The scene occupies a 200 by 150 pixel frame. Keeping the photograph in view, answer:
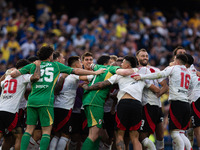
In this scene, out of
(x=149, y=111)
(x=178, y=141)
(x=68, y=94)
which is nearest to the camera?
(x=178, y=141)

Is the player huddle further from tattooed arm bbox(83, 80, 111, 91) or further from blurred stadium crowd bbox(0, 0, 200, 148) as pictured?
blurred stadium crowd bbox(0, 0, 200, 148)

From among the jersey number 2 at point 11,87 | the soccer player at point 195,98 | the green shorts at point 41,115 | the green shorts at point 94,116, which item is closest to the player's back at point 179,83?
the soccer player at point 195,98

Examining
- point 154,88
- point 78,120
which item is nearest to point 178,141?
point 154,88

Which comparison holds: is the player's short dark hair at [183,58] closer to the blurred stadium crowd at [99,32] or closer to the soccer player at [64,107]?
the soccer player at [64,107]

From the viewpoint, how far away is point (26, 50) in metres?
15.1

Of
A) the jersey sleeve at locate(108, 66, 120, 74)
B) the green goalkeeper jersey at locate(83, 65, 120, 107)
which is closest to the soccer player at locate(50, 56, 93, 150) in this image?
the green goalkeeper jersey at locate(83, 65, 120, 107)

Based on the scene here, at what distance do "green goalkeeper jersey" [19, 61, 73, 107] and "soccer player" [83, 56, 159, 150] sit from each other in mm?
910

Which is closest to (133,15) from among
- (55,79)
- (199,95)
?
(199,95)

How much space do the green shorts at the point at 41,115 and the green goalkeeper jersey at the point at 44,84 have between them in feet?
0.36

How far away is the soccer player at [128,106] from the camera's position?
25.4 feet

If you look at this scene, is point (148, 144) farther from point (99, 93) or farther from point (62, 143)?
point (62, 143)

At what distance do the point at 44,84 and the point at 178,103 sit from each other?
10.8 feet

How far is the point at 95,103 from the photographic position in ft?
26.4

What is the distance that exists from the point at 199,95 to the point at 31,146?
4.62 m
